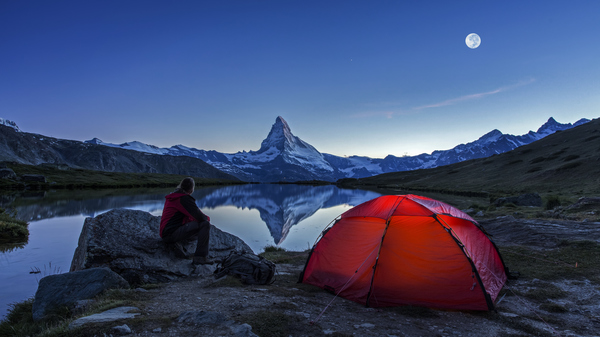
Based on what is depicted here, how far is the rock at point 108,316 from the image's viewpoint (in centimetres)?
559

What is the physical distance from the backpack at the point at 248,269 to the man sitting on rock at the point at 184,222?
1.13 meters

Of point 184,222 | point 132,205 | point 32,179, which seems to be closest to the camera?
point 184,222

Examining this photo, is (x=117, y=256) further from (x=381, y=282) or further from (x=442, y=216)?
(x=442, y=216)

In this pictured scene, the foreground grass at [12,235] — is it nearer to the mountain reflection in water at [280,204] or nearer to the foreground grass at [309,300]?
the foreground grass at [309,300]

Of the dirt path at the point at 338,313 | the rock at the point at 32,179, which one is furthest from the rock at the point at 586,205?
the rock at the point at 32,179

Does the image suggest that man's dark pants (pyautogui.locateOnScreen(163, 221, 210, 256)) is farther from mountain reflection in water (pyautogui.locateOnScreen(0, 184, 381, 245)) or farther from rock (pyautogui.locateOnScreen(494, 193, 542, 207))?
rock (pyautogui.locateOnScreen(494, 193, 542, 207))

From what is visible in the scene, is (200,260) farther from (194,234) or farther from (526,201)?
(526,201)

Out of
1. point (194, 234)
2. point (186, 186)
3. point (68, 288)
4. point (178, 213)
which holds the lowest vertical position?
point (68, 288)

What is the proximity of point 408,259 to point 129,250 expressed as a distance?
369 inches

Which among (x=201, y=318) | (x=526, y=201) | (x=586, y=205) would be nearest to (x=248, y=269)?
(x=201, y=318)

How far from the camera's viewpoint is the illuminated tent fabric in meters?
8.77

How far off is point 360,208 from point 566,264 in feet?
28.8

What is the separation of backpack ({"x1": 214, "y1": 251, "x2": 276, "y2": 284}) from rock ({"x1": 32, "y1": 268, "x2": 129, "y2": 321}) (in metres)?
3.27

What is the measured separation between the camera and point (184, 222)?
11.0m
